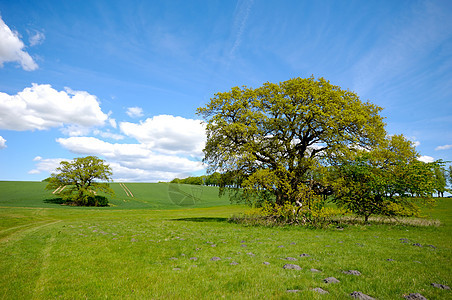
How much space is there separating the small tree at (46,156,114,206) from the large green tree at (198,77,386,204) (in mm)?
50849

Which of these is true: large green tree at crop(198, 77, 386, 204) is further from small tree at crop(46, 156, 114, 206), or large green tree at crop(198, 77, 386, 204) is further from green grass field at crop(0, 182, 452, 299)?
small tree at crop(46, 156, 114, 206)

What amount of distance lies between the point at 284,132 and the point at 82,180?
63.4 m

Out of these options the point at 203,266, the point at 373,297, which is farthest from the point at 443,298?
the point at 203,266

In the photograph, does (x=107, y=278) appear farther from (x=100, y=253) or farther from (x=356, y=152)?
(x=356, y=152)

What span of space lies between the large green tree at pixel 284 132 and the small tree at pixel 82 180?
167 ft

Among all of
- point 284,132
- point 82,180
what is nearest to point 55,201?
point 82,180

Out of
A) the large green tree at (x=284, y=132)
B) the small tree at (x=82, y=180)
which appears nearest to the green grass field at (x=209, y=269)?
the large green tree at (x=284, y=132)

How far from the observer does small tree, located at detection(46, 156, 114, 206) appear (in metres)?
65.9

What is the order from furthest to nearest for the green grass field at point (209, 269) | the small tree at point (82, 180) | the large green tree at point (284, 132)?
1. the small tree at point (82, 180)
2. the large green tree at point (284, 132)
3. the green grass field at point (209, 269)

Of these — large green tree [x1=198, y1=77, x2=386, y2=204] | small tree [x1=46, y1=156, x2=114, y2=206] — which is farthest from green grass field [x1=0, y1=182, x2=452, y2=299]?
small tree [x1=46, y1=156, x2=114, y2=206]

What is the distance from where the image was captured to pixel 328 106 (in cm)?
2625

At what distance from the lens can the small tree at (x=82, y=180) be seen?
65.9 meters

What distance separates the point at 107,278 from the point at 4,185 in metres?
110

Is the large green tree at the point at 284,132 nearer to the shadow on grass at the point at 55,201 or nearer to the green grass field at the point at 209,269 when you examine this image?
the green grass field at the point at 209,269
